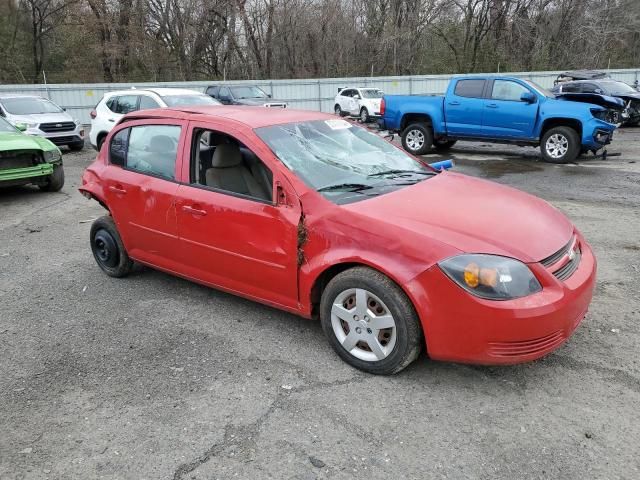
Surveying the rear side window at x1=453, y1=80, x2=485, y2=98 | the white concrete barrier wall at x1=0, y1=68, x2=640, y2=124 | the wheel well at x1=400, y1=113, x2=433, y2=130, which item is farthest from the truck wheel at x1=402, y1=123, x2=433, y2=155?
the white concrete barrier wall at x1=0, y1=68, x2=640, y2=124

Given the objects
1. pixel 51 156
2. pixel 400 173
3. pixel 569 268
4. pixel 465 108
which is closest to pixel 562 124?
pixel 465 108

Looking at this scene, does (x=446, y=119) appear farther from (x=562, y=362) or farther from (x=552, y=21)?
(x=552, y=21)

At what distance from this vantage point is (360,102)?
2350cm

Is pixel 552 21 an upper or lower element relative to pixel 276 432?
upper

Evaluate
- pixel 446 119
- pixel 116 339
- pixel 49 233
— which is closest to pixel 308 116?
pixel 116 339

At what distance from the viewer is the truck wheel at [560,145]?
11.2 m

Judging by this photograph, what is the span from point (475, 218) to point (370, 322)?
913mm

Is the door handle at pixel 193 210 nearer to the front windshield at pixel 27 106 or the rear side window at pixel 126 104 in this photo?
the rear side window at pixel 126 104

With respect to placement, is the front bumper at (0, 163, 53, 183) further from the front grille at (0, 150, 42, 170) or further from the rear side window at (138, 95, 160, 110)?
the rear side window at (138, 95, 160, 110)

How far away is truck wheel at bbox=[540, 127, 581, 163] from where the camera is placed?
36.9 feet

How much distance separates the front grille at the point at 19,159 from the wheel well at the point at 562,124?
9.88 m

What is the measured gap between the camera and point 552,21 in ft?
106

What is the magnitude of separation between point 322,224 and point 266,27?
32949mm

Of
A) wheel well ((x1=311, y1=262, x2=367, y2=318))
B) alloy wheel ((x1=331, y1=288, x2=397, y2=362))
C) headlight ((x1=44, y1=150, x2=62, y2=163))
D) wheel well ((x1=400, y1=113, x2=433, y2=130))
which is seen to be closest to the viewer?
alloy wheel ((x1=331, y1=288, x2=397, y2=362))
